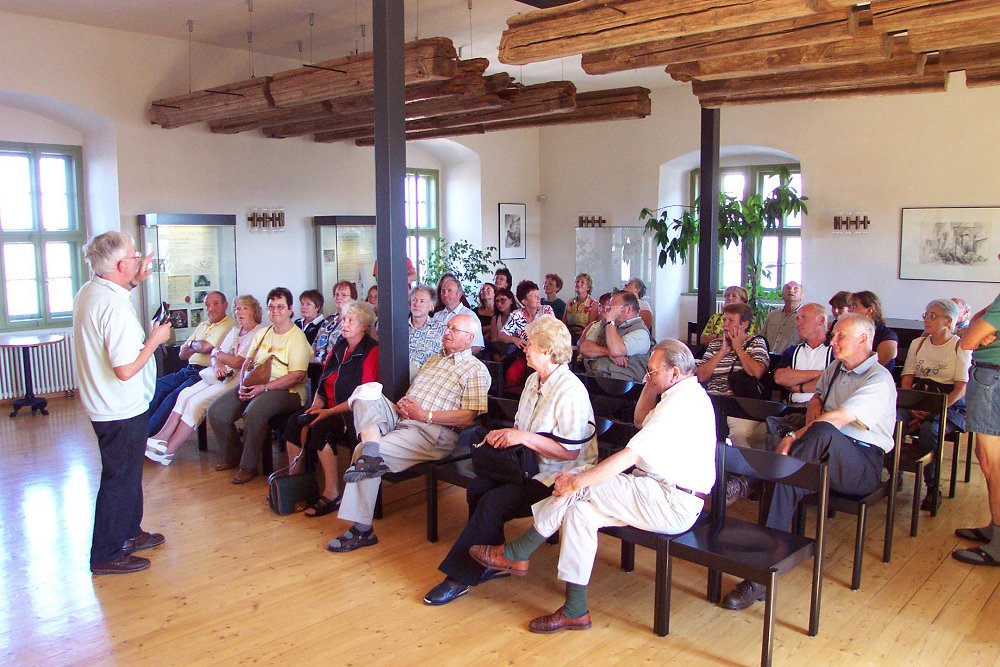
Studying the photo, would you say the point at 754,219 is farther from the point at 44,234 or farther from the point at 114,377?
the point at 44,234

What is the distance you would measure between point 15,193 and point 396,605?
297 inches

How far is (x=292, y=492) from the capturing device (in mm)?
5473

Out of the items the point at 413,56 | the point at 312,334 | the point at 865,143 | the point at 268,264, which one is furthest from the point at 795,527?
the point at 268,264

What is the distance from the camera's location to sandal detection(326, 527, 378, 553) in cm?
485

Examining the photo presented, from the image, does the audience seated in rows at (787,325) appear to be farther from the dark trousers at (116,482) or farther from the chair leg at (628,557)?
the dark trousers at (116,482)

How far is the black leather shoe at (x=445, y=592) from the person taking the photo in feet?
13.7

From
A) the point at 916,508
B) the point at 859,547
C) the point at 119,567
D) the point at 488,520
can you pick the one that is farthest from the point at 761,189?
the point at 119,567

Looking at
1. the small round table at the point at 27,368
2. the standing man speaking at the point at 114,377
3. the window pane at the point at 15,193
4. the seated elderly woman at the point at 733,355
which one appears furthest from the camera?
the window pane at the point at 15,193

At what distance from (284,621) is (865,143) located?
8907 millimetres

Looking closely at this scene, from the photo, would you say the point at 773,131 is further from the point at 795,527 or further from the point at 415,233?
the point at 795,527

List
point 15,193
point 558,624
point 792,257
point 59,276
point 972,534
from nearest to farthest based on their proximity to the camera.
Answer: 1. point 558,624
2. point 972,534
3. point 15,193
4. point 59,276
5. point 792,257

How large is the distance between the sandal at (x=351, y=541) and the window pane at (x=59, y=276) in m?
6.46

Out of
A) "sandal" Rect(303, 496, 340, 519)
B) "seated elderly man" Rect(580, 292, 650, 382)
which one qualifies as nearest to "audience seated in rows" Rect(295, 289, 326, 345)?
"sandal" Rect(303, 496, 340, 519)

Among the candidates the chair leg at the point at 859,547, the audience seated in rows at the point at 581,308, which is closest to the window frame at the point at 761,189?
the audience seated in rows at the point at 581,308
